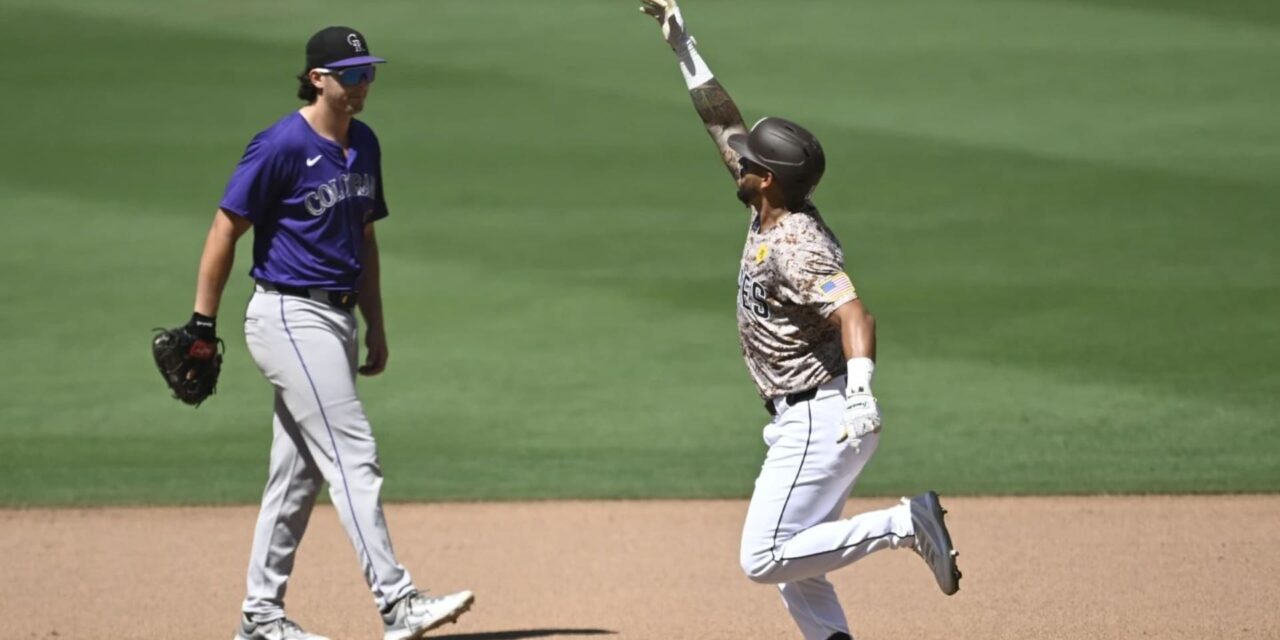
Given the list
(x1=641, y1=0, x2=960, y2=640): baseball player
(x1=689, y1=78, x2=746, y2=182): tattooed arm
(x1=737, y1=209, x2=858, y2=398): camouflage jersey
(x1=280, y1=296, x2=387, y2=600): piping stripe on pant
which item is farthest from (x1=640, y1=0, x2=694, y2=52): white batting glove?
(x1=280, y1=296, x2=387, y2=600): piping stripe on pant

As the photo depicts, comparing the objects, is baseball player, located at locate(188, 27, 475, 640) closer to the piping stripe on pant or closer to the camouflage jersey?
the piping stripe on pant

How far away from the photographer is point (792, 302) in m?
5.25

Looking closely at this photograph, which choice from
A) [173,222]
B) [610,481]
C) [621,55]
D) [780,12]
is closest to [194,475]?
[610,481]

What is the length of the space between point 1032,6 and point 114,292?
10915 millimetres

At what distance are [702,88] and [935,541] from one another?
72.6 inches

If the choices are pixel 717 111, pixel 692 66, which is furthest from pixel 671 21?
pixel 717 111

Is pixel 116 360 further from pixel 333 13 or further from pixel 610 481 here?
pixel 333 13

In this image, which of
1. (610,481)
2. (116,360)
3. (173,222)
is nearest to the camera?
(610,481)

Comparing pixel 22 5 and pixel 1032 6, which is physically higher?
pixel 22 5

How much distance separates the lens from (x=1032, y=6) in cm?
1886

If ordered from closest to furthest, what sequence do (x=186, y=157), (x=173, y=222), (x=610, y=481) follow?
(x=610, y=481), (x=173, y=222), (x=186, y=157)

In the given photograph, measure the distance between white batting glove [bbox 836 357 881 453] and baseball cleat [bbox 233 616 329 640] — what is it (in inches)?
84.6

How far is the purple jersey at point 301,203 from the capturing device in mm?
5828

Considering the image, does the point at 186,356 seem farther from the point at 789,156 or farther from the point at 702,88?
the point at 789,156
